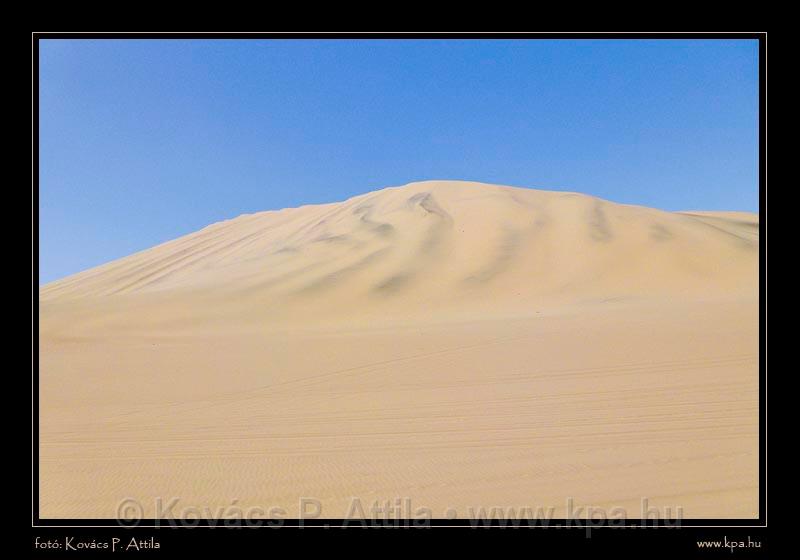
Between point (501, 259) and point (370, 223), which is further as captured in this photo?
point (370, 223)

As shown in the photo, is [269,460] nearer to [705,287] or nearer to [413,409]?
[413,409]

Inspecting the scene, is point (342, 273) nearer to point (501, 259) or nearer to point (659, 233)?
point (501, 259)

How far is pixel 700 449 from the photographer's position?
4465 mm

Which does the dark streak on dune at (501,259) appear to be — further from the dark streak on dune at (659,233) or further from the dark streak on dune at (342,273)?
the dark streak on dune at (659,233)

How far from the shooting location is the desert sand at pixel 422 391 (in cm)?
404

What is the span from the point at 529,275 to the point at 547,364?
33.9 ft

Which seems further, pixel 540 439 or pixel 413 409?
pixel 413 409

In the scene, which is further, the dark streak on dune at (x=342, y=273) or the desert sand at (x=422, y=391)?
the dark streak on dune at (x=342, y=273)

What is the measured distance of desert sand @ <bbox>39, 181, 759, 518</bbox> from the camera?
404 cm

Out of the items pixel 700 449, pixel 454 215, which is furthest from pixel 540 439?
pixel 454 215

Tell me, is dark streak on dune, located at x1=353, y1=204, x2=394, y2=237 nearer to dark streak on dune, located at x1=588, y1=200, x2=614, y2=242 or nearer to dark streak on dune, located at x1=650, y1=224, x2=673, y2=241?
dark streak on dune, located at x1=588, y1=200, x2=614, y2=242

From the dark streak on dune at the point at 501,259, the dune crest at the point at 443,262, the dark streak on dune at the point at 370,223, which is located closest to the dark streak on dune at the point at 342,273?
the dune crest at the point at 443,262

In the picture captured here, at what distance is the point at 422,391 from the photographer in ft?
21.0
